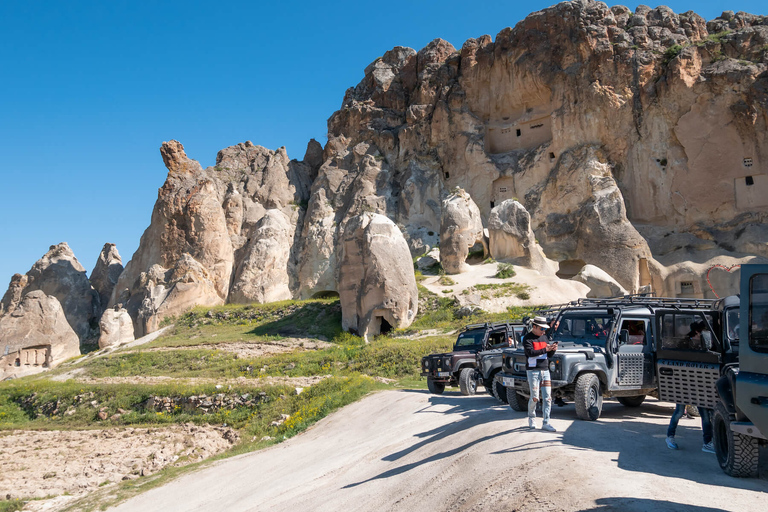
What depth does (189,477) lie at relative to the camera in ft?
37.0

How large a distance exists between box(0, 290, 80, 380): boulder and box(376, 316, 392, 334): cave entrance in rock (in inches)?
841

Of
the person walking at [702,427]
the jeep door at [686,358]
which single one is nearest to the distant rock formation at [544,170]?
the jeep door at [686,358]

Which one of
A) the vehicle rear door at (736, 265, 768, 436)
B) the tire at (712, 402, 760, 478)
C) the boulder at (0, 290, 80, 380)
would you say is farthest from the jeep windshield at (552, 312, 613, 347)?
the boulder at (0, 290, 80, 380)

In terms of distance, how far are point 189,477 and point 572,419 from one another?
24.0 ft

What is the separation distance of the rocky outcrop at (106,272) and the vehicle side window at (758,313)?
48.5 meters

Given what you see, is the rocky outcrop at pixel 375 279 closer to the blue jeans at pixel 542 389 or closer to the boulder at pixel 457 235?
the boulder at pixel 457 235

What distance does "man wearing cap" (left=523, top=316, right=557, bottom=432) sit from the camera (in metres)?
7.96

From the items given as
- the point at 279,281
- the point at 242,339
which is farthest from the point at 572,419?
the point at 279,281

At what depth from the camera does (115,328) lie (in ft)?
115

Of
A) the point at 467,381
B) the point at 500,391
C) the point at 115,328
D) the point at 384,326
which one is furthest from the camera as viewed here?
the point at 115,328

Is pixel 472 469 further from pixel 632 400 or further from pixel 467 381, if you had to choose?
pixel 467 381

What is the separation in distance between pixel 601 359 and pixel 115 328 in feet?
107

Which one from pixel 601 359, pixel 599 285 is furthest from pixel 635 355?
pixel 599 285

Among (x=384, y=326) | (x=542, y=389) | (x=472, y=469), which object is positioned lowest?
(x=472, y=469)
